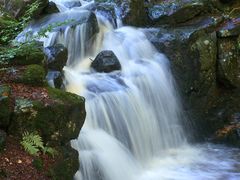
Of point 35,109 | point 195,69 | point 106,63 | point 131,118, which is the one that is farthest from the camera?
point 195,69

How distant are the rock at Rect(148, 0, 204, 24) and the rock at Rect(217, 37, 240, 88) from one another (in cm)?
186

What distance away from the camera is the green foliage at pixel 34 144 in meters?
5.02

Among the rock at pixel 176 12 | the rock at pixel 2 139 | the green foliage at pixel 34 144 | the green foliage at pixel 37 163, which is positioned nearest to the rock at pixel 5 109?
the rock at pixel 2 139

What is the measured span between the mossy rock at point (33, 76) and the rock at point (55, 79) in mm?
1326

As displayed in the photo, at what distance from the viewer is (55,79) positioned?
7496 millimetres

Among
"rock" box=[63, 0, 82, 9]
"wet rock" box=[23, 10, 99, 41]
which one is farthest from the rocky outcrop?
"rock" box=[63, 0, 82, 9]

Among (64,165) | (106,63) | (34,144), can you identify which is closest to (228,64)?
(106,63)

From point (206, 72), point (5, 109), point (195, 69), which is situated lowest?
point (206, 72)

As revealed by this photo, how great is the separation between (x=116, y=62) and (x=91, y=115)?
7.67 feet

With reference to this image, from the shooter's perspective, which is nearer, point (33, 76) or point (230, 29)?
point (33, 76)

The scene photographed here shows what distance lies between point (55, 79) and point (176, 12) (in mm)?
5848

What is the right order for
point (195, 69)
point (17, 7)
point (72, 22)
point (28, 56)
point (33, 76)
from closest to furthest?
point (33, 76) < point (28, 56) < point (195, 69) < point (72, 22) < point (17, 7)

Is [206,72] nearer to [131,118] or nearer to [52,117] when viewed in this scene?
[131,118]

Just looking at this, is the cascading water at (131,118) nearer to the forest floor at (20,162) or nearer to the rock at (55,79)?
the rock at (55,79)
